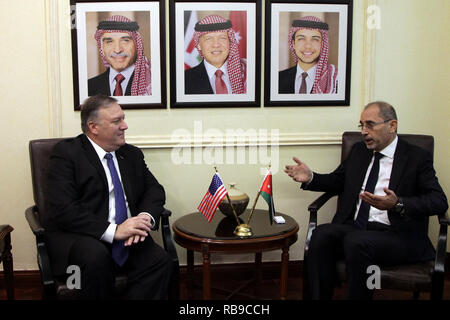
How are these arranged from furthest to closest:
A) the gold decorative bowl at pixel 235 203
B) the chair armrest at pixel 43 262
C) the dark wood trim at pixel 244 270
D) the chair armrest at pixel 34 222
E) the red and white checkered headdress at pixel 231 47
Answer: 1. the dark wood trim at pixel 244 270
2. the red and white checkered headdress at pixel 231 47
3. the gold decorative bowl at pixel 235 203
4. the chair armrest at pixel 34 222
5. the chair armrest at pixel 43 262

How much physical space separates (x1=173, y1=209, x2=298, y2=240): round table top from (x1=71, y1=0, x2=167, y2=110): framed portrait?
Result: 869mm

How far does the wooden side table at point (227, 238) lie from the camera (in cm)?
257

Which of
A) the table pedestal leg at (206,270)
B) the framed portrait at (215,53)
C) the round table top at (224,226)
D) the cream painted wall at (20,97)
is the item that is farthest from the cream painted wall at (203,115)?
the table pedestal leg at (206,270)

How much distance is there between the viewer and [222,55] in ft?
10.4

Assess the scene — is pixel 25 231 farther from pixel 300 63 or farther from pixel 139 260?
pixel 300 63

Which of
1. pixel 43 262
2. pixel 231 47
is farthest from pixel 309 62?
pixel 43 262

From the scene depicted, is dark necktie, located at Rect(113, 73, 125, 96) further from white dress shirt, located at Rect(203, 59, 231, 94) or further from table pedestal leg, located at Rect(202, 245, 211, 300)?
table pedestal leg, located at Rect(202, 245, 211, 300)

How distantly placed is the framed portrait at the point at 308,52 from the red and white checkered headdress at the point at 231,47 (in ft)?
0.58

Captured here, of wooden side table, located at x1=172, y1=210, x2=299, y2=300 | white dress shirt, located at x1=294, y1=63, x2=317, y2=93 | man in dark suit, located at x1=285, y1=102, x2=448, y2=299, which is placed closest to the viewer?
man in dark suit, located at x1=285, y1=102, x2=448, y2=299

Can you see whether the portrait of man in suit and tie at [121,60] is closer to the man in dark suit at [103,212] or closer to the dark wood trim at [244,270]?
the man in dark suit at [103,212]

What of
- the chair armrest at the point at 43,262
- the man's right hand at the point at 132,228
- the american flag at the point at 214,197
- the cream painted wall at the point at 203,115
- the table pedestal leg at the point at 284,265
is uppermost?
the cream painted wall at the point at 203,115

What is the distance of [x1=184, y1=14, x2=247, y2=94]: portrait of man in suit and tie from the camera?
10.3ft

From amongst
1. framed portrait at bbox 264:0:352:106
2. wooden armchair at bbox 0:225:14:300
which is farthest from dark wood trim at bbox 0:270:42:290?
framed portrait at bbox 264:0:352:106
